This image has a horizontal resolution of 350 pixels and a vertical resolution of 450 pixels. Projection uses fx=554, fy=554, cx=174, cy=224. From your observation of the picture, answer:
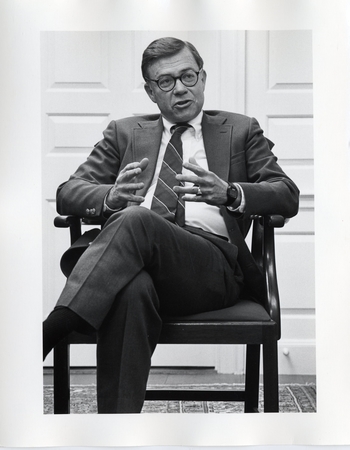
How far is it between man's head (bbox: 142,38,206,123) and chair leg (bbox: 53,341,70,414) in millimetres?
713

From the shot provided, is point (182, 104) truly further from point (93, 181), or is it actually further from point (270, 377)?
point (270, 377)

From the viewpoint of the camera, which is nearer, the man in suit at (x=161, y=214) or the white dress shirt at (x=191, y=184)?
the man in suit at (x=161, y=214)

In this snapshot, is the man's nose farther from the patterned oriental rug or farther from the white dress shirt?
the patterned oriental rug

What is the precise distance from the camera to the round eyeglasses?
150 cm

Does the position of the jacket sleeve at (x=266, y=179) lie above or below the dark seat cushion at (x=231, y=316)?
above

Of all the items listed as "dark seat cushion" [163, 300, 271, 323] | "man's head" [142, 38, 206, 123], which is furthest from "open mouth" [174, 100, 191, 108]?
"dark seat cushion" [163, 300, 271, 323]

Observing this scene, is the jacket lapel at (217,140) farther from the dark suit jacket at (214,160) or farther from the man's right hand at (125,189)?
the man's right hand at (125,189)

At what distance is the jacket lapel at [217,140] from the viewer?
1512mm

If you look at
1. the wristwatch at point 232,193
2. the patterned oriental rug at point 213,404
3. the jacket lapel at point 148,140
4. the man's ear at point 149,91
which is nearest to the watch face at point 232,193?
the wristwatch at point 232,193

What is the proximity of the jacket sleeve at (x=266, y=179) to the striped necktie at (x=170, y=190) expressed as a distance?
0.17 m

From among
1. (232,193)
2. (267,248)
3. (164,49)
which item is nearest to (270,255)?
(267,248)

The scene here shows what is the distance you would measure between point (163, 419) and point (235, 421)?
0.65 feet

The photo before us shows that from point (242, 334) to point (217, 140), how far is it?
0.53 m

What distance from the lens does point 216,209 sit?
1492 mm
